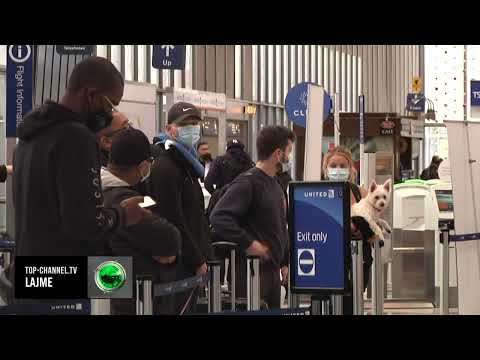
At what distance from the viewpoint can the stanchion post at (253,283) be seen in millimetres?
7108

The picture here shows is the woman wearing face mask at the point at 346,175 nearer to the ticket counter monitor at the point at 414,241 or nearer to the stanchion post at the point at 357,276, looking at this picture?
the stanchion post at the point at 357,276

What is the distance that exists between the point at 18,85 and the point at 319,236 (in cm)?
217

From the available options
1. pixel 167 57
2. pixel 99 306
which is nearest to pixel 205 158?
pixel 167 57

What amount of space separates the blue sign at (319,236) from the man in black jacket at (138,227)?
124 cm

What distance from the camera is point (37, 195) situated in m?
5.70

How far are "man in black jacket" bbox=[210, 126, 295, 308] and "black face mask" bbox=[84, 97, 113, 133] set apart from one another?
1.49 m

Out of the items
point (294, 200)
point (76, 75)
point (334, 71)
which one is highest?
point (334, 71)

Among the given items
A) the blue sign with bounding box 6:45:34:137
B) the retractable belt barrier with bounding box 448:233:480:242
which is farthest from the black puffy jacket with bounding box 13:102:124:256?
the retractable belt barrier with bounding box 448:233:480:242

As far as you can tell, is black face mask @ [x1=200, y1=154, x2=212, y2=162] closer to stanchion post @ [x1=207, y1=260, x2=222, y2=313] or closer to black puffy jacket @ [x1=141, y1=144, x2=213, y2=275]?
stanchion post @ [x1=207, y1=260, x2=222, y2=313]

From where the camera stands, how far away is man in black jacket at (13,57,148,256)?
5.64 m
